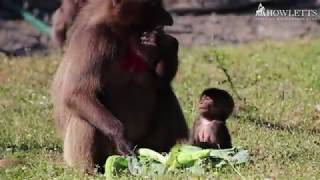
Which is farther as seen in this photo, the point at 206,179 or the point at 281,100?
the point at 281,100

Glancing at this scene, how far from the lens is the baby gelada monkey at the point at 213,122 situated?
→ 698cm

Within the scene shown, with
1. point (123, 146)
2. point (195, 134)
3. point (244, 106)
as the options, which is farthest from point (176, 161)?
point (244, 106)

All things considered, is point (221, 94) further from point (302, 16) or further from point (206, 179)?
point (302, 16)

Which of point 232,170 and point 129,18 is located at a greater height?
point 129,18

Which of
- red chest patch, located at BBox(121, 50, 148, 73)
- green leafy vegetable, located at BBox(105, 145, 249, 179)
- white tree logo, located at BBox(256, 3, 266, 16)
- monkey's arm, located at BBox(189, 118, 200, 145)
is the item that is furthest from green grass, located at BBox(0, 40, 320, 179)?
red chest patch, located at BBox(121, 50, 148, 73)

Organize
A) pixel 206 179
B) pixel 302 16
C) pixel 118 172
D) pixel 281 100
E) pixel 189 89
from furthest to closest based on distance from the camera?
pixel 302 16
pixel 189 89
pixel 281 100
pixel 118 172
pixel 206 179

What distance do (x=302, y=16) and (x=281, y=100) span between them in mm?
5023

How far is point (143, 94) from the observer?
22.8 feet

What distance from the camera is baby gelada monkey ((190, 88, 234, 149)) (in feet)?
22.9

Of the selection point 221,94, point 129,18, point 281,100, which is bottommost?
point 281,100

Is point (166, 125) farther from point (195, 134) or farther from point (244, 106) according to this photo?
point (244, 106)

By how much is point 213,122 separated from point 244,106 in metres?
2.65

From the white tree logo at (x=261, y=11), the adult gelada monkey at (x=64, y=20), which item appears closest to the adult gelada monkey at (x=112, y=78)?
the adult gelada monkey at (x=64, y=20)

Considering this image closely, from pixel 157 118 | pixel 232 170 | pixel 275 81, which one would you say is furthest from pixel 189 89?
pixel 232 170
